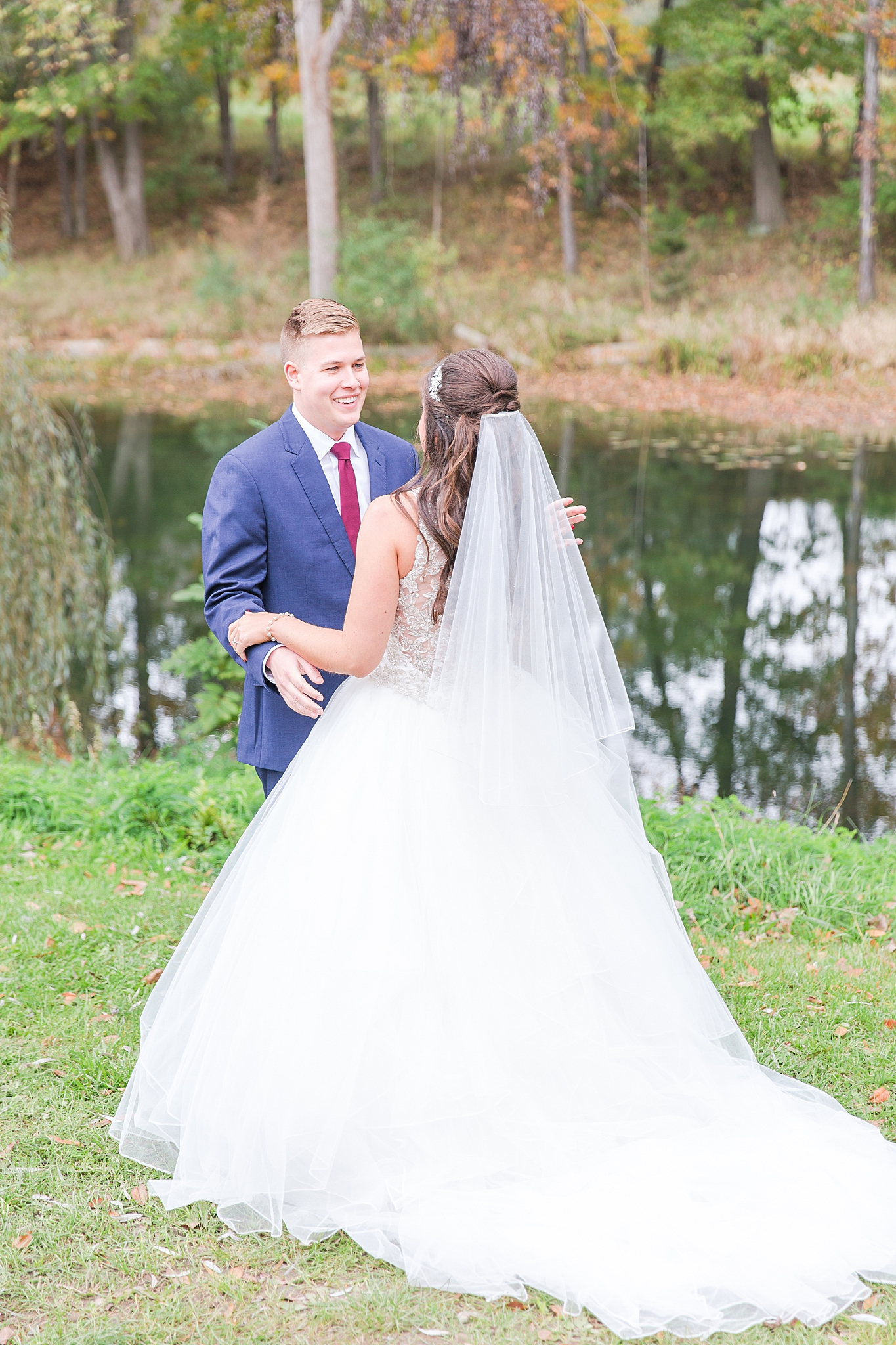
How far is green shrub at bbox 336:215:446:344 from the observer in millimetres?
20891

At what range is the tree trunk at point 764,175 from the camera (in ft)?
80.4

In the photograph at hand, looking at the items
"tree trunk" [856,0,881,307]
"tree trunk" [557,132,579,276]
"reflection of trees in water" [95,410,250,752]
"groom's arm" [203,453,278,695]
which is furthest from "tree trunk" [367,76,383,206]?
"groom's arm" [203,453,278,695]

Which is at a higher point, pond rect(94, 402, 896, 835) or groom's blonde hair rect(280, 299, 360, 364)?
groom's blonde hair rect(280, 299, 360, 364)

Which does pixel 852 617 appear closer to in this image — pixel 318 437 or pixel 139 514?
pixel 318 437

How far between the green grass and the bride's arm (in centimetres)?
136

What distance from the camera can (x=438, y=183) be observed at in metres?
27.0

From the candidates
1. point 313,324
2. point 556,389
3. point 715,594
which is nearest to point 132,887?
point 313,324

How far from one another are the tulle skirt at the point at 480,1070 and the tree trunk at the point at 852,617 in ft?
12.6

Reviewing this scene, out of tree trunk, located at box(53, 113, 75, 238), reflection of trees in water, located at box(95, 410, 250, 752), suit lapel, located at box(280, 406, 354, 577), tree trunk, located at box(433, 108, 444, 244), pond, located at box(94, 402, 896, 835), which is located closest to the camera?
suit lapel, located at box(280, 406, 354, 577)

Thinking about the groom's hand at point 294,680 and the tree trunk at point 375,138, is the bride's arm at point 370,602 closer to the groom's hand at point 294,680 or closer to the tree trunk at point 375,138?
the groom's hand at point 294,680

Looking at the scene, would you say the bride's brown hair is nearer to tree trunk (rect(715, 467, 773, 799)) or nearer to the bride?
the bride

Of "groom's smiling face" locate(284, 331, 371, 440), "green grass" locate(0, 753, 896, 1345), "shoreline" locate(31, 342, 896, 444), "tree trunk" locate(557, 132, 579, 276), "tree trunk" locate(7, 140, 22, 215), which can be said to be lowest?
"green grass" locate(0, 753, 896, 1345)

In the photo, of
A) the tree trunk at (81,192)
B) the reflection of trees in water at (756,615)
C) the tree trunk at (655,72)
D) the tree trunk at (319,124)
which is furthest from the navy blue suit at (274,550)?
the tree trunk at (81,192)

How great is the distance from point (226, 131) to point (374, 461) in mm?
31795
